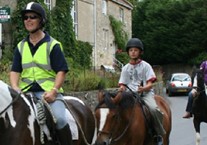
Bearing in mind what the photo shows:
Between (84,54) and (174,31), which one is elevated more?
(174,31)

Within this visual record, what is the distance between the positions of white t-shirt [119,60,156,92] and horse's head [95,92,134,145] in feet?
2.75

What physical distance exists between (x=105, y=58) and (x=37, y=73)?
37870mm

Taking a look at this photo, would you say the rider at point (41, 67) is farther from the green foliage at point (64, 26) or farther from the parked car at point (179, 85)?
the parked car at point (179, 85)

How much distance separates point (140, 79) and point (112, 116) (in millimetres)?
1664

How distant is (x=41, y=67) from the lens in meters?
6.18

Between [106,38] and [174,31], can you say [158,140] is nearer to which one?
[106,38]

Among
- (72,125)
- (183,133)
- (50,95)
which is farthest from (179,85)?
(50,95)

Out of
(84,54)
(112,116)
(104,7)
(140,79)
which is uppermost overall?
(104,7)

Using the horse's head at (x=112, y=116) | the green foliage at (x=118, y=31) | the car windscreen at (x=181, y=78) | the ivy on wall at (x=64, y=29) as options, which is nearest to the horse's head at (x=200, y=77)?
the horse's head at (x=112, y=116)

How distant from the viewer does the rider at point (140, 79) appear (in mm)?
8469

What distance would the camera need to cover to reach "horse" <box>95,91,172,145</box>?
23.5ft

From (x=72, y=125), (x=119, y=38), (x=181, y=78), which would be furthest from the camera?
(x=119, y=38)

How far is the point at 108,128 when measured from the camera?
7.13 metres

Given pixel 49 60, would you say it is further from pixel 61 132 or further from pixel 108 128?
pixel 108 128
